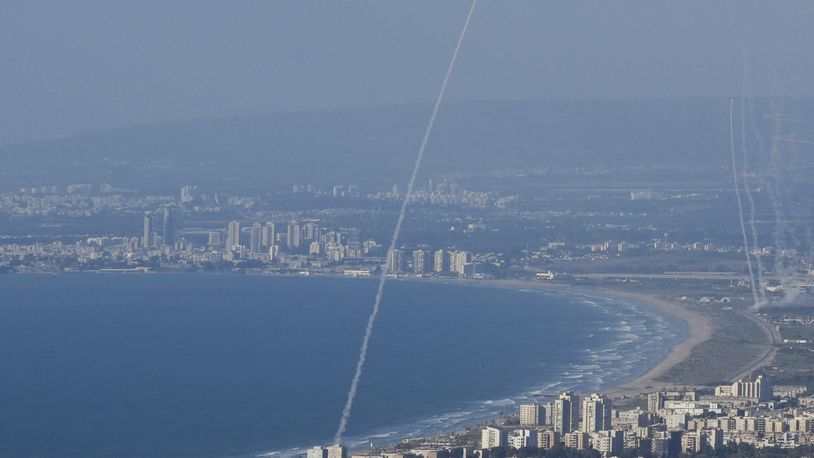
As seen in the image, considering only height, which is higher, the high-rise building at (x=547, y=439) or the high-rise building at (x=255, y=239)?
the high-rise building at (x=255, y=239)

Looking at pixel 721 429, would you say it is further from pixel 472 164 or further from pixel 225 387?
pixel 472 164

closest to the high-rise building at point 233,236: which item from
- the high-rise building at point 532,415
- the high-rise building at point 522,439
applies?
the high-rise building at point 532,415

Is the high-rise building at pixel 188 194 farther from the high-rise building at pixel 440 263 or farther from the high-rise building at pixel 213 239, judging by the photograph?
the high-rise building at pixel 440 263

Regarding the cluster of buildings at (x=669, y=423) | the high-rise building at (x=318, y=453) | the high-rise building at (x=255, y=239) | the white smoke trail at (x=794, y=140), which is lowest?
the high-rise building at (x=318, y=453)

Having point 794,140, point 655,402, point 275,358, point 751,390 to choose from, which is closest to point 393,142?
point 794,140

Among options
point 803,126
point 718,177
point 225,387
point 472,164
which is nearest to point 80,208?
point 472,164

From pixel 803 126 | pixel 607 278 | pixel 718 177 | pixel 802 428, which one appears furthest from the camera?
pixel 718 177
